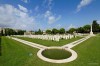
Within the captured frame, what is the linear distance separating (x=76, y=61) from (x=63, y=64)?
1.52m

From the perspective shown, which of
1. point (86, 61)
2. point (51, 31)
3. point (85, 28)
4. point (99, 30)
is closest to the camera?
point (86, 61)

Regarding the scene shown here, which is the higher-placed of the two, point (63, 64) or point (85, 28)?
point (85, 28)

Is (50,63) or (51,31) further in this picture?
(51,31)

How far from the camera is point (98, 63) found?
32.9 feet

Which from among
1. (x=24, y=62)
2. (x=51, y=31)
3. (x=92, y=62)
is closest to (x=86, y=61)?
(x=92, y=62)

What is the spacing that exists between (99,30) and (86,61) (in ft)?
212

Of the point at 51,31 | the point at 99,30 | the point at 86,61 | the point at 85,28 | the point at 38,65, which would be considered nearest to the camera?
the point at 38,65

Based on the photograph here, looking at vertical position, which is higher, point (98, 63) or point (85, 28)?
point (85, 28)

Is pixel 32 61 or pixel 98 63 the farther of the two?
pixel 32 61

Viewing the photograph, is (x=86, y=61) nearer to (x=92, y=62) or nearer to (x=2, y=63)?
(x=92, y=62)

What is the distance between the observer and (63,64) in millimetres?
9992

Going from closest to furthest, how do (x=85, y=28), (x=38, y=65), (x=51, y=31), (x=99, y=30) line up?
(x=38, y=65) < (x=99, y=30) < (x=85, y=28) < (x=51, y=31)

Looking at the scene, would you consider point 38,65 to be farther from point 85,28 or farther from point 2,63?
point 85,28

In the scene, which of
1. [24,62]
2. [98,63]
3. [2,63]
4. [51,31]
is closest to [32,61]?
[24,62]
